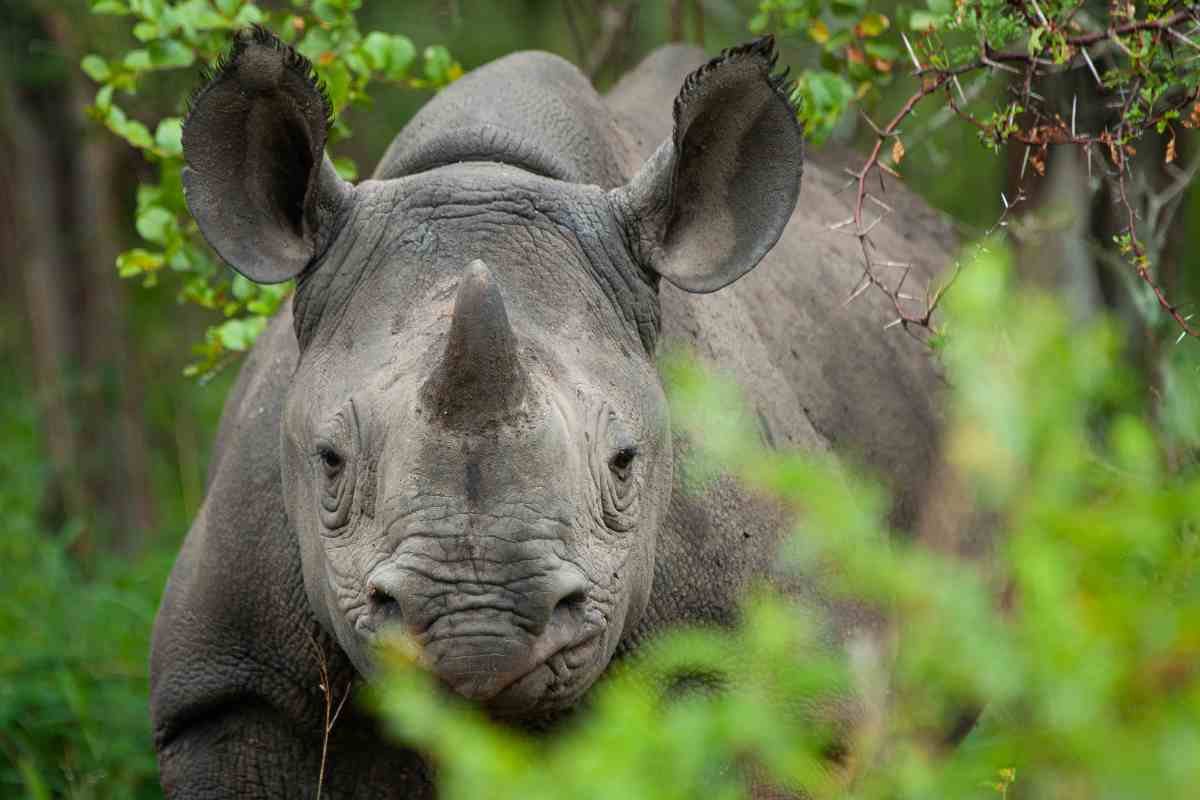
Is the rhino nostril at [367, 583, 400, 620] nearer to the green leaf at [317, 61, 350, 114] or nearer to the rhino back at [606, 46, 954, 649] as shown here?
the rhino back at [606, 46, 954, 649]

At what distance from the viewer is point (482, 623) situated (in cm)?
340

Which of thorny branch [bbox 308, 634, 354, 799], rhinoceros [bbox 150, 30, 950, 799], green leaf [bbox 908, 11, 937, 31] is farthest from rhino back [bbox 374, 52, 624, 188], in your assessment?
thorny branch [bbox 308, 634, 354, 799]

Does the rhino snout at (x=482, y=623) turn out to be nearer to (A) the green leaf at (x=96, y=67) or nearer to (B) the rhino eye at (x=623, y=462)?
(B) the rhino eye at (x=623, y=462)

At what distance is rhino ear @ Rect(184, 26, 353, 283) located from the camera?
14.0 ft

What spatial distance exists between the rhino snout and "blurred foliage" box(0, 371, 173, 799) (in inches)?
101

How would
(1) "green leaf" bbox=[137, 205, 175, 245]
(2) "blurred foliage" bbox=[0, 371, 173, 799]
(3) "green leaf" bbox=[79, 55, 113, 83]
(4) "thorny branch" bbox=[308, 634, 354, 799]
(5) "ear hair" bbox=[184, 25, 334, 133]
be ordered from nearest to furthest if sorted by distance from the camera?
(5) "ear hair" bbox=[184, 25, 334, 133] < (4) "thorny branch" bbox=[308, 634, 354, 799] < (3) "green leaf" bbox=[79, 55, 113, 83] < (1) "green leaf" bbox=[137, 205, 175, 245] < (2) "blurred foliage" bbox=[0, 371, 173, 799]

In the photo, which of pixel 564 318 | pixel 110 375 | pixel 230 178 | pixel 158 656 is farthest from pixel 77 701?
pixel 110 375

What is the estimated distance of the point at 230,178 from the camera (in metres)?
4.43

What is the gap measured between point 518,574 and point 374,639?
348 millimetres

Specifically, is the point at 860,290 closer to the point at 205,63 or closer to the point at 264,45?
the point at 264,45

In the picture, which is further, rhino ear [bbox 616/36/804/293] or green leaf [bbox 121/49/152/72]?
green leaf [bbox 121/49/152/72]

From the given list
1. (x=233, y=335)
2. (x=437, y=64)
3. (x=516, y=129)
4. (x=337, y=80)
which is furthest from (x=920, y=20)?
(x=233, y=335)

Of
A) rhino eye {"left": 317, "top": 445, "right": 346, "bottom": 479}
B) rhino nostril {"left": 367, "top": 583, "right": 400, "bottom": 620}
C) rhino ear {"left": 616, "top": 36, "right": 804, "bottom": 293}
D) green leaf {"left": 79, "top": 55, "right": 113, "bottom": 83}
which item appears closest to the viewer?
rhino nostril {"left": 367, "top": 583, "right": 400, "bottom": 620}

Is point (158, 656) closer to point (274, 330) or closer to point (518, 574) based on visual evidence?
point (274, 330)
